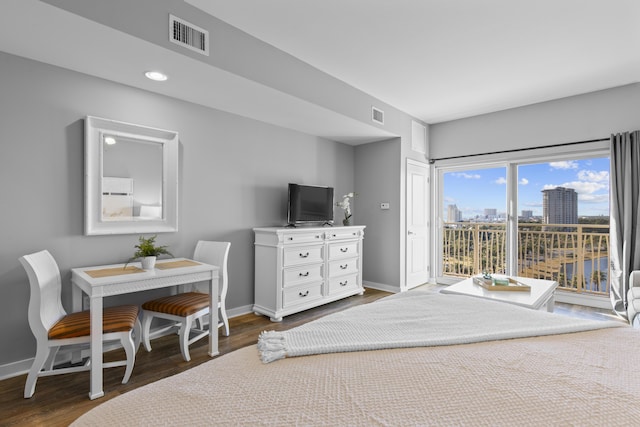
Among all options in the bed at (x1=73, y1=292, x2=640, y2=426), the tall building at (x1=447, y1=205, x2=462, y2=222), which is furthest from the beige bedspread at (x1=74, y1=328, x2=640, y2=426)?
the tall building at (x1=447, y1=205, x2=462, y2=222)

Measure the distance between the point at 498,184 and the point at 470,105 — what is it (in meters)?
1.20

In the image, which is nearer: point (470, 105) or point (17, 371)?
point (17, 371)

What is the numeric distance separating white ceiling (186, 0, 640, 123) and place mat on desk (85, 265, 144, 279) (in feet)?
6.43

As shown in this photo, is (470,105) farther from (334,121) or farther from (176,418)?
(176,418)

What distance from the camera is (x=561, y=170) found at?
Result: 4098 mm

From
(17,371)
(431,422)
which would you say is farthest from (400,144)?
(17,371)

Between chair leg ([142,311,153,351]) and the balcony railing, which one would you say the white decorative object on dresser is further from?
the balcony railing

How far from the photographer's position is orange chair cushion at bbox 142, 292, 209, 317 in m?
2.46

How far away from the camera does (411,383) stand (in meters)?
0.88

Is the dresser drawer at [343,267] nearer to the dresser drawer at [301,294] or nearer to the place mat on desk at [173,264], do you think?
the dresser drawer at [301,294]

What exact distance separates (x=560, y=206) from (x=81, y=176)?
5.29m

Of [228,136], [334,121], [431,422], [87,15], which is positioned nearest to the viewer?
[431,422]

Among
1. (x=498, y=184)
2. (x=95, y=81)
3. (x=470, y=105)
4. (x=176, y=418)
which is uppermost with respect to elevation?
(x=470, y=105)

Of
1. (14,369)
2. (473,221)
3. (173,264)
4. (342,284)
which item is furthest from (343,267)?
(14,369)
